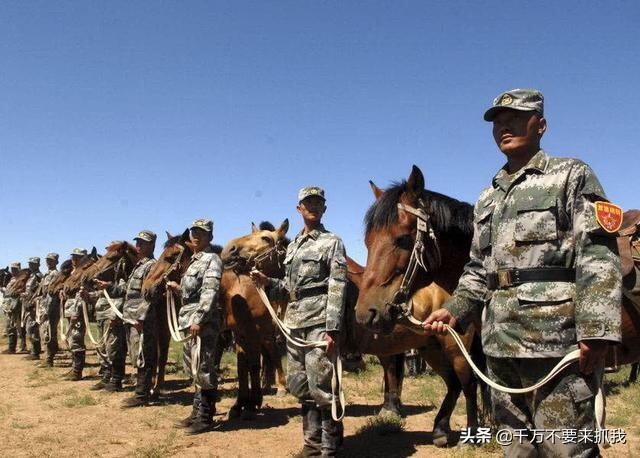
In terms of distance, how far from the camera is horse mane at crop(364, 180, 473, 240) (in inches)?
148

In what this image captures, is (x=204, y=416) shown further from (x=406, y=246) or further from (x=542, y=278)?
(x=542, y=278)

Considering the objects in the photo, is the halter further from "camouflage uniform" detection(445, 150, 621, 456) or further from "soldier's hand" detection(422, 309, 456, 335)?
"camouflage uniform" detection(445, 150, 621, 456)

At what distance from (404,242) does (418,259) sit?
0.59 ft

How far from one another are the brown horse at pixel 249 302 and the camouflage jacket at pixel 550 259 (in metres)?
4.82

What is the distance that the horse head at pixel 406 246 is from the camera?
11.3 feet

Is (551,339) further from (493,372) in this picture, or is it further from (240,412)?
(240,412)

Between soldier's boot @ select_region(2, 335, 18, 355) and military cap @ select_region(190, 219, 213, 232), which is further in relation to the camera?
soldier's boot @ select_region(2, 335, 18, 355)

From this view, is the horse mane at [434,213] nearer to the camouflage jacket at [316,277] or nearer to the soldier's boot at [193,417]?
the camouflage jacket at [316,277]

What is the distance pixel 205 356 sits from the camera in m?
6.51

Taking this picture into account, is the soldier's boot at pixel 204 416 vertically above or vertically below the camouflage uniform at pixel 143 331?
below

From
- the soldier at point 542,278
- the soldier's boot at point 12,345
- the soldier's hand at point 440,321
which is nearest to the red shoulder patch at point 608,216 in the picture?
the soldier at point 542,278

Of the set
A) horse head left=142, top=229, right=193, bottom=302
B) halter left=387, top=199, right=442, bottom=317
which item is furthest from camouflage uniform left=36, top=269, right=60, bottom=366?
halter left=387, top=199, right=442, bottom=317

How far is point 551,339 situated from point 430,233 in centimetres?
144

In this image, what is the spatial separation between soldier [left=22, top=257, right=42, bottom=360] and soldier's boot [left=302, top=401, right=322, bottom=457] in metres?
14.4
